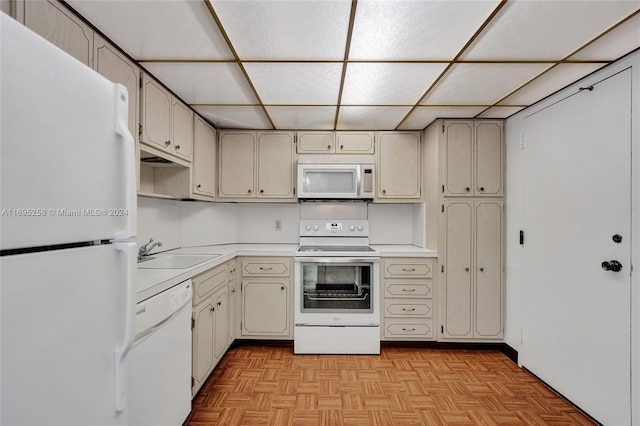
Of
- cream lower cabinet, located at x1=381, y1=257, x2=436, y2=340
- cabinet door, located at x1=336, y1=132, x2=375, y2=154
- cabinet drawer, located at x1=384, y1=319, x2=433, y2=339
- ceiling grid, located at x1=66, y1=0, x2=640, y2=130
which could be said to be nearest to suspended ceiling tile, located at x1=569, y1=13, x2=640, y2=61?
ceiling grid, located at x1=66, y1=0, x2=640, y2=130

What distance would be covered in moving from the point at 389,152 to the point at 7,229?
303 centimetres

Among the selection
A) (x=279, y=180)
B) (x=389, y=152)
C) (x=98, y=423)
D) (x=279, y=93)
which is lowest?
(x=98, y=423)

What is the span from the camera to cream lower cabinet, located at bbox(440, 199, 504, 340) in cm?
285

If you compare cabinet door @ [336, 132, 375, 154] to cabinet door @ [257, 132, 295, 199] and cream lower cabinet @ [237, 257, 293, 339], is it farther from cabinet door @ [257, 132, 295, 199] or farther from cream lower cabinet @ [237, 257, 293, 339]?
cream lower cabinet @ [237, 257, 293, 339]

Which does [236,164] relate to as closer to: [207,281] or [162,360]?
[207,281]

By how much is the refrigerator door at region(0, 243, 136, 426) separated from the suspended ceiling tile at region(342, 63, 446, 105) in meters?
1.65

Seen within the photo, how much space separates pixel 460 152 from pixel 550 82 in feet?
2.92

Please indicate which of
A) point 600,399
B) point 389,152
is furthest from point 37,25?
point 600,399

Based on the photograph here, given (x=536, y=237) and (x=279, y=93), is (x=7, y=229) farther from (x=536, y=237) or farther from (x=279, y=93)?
(x=536, y=237)

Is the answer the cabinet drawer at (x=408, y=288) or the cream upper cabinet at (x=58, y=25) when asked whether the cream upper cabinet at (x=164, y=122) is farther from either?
the cabinet drawer at (x=408, y=288)

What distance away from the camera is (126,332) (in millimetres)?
936

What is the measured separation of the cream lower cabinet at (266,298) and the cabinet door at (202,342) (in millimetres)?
626

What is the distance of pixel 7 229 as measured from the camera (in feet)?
2.00

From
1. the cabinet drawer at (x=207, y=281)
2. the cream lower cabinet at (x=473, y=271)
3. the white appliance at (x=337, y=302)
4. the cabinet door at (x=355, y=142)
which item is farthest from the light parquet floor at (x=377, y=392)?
the cabinet door at (x=355, y=142)
